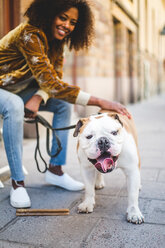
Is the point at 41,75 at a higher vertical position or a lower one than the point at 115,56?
lower

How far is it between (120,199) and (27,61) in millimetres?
1425

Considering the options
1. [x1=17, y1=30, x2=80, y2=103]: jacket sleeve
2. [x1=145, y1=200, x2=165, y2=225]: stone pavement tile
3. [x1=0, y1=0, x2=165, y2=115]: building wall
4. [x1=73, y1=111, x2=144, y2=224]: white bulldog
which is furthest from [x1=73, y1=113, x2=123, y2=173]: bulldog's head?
[x1=0, y1=0, x2=165, y2=115]: building wall

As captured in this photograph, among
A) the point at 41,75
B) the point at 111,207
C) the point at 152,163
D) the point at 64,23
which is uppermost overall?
the point at 64,23

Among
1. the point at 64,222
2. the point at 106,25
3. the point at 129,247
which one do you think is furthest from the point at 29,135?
the point at 106,25

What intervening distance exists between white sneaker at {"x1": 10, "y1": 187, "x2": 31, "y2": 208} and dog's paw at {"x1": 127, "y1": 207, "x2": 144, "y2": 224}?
84 cm

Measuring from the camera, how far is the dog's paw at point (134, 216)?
2418 millimetres

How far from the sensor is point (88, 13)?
3.28m

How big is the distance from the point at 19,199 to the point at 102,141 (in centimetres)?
101

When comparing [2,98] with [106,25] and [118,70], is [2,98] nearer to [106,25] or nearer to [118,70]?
[106,25]

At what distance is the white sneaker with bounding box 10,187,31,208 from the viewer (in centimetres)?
276

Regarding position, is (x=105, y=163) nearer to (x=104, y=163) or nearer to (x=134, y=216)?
(x=104, y=163)

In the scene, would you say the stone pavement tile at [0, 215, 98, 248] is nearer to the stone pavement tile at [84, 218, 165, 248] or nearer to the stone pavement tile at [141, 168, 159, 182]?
the stone pavement tile at [84, 218, 165, 248]

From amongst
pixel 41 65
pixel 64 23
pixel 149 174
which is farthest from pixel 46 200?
pixel 64 23

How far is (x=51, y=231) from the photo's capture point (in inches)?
91.7
